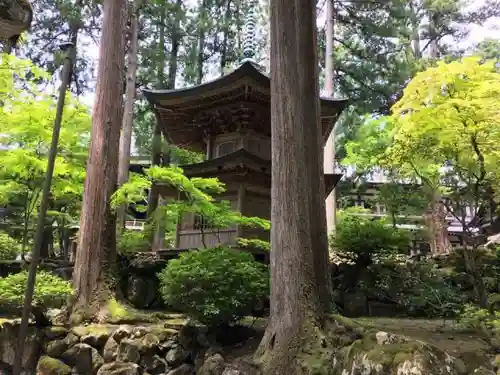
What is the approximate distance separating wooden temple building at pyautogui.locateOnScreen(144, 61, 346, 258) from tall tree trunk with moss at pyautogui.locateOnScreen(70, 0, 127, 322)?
2.45 meters

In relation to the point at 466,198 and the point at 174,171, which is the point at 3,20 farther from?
the point at 466,198

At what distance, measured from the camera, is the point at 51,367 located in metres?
6.32

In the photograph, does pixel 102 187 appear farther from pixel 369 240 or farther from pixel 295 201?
pixel 369 240

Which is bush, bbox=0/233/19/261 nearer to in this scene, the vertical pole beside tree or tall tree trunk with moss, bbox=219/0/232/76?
the vertical pole beside tree

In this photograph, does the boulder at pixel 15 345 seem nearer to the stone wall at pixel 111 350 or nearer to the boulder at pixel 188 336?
the stone wall at pixel 111 350

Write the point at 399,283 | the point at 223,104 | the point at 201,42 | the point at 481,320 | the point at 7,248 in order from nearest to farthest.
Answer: the point at 481,320
the point at 399,283
the point at 223,104
the point at 7,248
the point at 201,42

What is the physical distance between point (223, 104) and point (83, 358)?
7.54 meters

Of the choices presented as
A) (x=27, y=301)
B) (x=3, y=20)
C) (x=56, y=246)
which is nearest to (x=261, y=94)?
(x=27, y=301)

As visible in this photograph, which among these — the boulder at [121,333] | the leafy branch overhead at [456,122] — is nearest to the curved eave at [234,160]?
the leafy branch overhead at [456,122]

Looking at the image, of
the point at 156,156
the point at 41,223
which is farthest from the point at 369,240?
the point at 156,156

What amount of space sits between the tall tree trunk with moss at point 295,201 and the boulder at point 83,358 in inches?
112

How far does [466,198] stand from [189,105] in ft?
24.8

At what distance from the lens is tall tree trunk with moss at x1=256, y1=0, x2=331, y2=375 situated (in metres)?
5.27

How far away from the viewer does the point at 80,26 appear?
17.2 m
